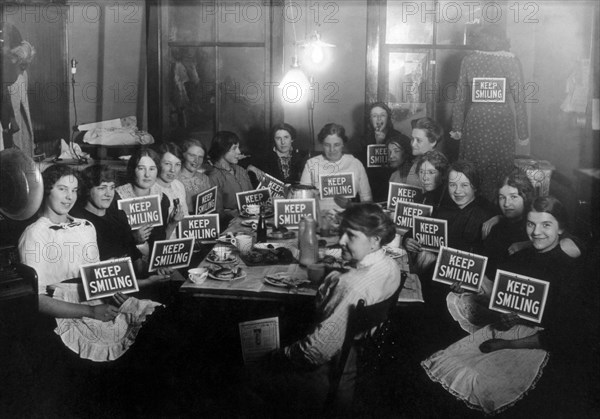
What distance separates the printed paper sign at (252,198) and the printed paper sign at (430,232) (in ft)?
4.38

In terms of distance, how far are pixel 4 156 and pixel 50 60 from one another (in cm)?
286

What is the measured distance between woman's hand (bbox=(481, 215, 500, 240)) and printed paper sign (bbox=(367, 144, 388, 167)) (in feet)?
5.95

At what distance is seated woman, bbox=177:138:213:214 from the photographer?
467 centimetres

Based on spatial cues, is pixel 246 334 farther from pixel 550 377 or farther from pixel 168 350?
pixel 550 377

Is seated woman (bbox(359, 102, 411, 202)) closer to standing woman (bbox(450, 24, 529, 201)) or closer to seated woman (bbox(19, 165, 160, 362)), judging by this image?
standing woman (bbox(450, 24, 529, 201))

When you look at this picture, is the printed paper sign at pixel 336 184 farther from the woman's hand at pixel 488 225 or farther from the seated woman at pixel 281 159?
the woman's hand at pixel 488 225

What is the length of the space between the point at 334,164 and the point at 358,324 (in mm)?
2960

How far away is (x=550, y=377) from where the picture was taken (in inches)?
115

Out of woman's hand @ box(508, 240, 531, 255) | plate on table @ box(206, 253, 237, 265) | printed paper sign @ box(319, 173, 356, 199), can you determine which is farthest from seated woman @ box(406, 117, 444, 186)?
plate on table @ box(206, 253, 237, 265)

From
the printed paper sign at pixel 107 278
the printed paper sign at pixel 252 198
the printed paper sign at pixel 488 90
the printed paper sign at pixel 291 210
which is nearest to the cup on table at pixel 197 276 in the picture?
the printed paper sign at pixel 107 278

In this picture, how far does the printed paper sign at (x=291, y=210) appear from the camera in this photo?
4.04 meters

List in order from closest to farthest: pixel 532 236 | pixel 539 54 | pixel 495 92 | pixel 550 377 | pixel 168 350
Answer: pixel 550 377, pixel 532 236, pixel 168 350, pixel 495 92, pixel 539 54

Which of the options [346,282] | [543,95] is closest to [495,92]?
[543,95]

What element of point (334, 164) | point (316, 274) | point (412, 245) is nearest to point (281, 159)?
point (334, 164)
